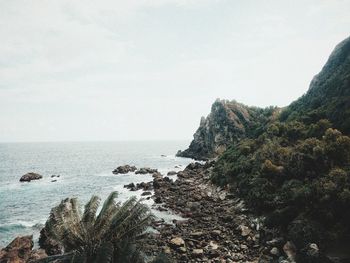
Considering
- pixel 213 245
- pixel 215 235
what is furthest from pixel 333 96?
pixel 213 245

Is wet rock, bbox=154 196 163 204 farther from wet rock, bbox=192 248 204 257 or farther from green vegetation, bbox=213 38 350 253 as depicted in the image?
wet rock, bbox=192 248 204 257

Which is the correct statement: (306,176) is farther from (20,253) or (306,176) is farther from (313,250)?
(20,253)

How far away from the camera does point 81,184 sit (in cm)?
5544

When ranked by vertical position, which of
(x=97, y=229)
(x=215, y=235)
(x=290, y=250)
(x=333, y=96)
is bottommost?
(x=215, y=235)

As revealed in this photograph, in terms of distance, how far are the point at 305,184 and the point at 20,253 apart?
18.8 meters

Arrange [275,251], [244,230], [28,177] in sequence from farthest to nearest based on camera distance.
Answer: [28,177] → [244,230] → [275,251]

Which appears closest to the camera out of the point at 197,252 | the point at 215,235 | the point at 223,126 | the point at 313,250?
the point at 313,250

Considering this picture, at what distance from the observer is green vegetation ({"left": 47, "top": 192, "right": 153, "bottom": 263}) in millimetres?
10641

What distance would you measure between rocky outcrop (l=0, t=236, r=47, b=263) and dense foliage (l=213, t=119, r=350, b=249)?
14719 mm

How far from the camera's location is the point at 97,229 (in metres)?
11.7

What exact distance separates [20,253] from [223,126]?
76.6 meters

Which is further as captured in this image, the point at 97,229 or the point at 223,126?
the point at 223,126

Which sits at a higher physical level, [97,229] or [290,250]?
[97,229]

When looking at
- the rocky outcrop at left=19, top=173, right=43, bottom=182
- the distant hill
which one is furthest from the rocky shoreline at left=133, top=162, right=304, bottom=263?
the rocky outcrop at left=19, top=173, right=43, bottom=182
